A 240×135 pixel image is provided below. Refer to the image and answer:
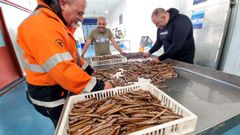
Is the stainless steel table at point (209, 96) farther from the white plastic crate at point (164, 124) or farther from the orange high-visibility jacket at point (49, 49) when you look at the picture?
the orange high-visibility jacket at point (49, 49)

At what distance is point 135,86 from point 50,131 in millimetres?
1332

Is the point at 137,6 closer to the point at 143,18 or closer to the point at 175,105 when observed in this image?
the point at 143,18

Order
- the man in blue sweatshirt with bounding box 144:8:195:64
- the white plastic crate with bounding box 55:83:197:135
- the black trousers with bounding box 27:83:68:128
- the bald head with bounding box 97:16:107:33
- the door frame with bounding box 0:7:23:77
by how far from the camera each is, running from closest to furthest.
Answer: the white plastic crate with bounding box 55:83:197:135, the black trousers with bounding box 27:83:68:128, the man in blue sweatshirt with bounding box 144:8:195:64, the bald head with bounding box 97:16:107:33, the door frame with bounding box 0:7:23:77

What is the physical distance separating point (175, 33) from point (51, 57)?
136cm

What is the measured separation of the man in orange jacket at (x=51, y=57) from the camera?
0.61m

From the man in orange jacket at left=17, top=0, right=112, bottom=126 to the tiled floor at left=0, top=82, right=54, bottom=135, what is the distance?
1.09 m

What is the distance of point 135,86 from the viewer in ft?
3.02

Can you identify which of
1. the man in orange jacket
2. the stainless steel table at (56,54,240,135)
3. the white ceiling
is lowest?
the stainless steel table at (56,54,240,135)

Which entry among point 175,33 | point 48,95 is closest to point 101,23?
point 175,33

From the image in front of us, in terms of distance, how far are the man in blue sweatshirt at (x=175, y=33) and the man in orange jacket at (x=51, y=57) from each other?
103cm

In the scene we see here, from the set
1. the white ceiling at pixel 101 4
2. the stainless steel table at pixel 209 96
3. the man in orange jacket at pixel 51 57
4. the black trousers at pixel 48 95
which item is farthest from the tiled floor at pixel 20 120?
the white ceiling at pixel 101 4

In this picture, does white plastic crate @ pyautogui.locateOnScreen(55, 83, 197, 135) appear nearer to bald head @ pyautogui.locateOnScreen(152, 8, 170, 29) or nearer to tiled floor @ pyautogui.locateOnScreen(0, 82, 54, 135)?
bald head @ pyautogui.locateOnScreen(152, 8, 170, 29)

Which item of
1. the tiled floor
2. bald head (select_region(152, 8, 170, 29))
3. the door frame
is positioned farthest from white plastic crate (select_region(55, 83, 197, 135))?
the door frame

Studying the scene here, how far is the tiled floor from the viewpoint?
1620 mm
